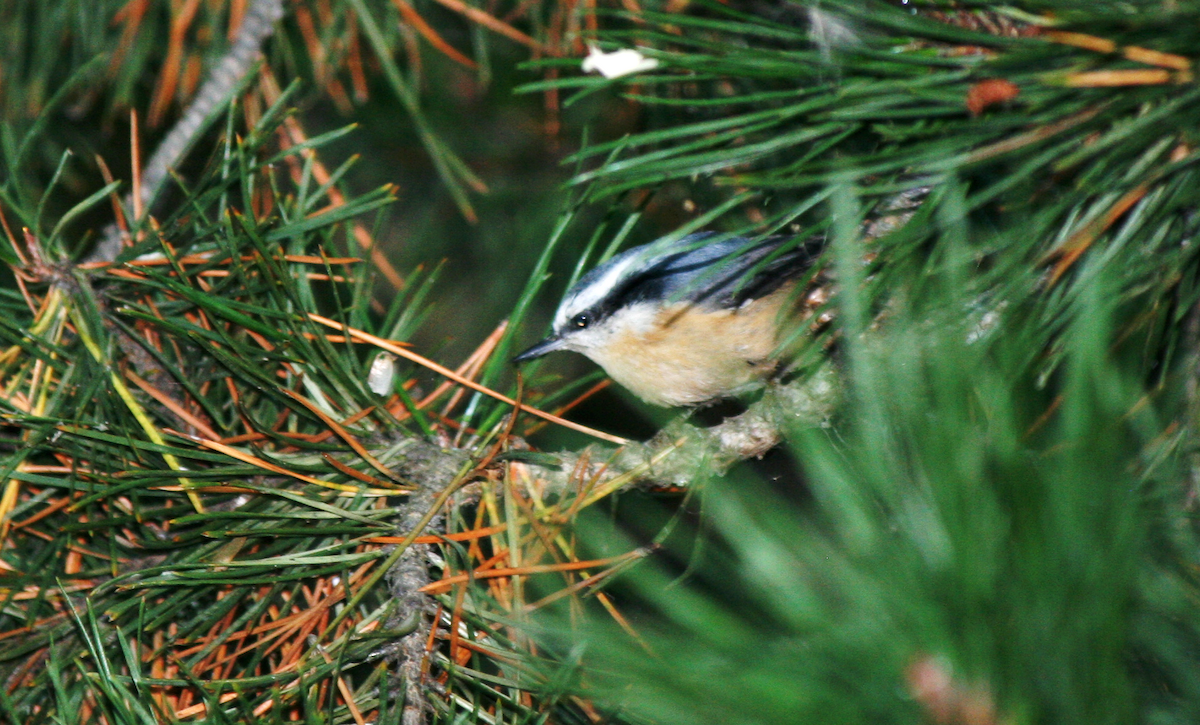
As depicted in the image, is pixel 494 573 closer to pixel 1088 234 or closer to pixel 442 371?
pixel 442 371

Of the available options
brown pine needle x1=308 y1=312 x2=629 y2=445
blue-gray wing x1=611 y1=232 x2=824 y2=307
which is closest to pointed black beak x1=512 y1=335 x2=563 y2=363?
blue-gray wing x1=611 y1=232 x2=824 y2=307

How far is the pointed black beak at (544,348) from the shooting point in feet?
4.34

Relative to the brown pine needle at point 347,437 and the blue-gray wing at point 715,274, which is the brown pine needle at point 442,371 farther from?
the blue-gray wing at point 715,274

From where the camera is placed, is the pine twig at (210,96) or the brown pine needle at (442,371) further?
the pine twig at (210,96)

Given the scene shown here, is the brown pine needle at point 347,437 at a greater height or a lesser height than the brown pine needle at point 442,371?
lesser

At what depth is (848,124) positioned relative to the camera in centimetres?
64

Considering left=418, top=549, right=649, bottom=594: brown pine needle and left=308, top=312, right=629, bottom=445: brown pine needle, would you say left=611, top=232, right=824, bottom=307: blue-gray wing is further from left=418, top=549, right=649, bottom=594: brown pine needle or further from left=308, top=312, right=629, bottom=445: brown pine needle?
left=418, top=549, right=649, bottom=594: brown pine needle

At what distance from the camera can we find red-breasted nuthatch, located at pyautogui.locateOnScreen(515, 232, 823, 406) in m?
1.24

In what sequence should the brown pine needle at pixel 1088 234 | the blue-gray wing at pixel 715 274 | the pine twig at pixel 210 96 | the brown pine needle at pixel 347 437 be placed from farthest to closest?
the blue-gray wing at pixel 715 274, the pine twig at pixel 210 96, the brown pine needle at pixel 347 437, the brown pine needle at pixel 1088 234

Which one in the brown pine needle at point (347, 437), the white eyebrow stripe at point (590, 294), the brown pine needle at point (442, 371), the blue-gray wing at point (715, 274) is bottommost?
the brown pine needle at point (347, 437)

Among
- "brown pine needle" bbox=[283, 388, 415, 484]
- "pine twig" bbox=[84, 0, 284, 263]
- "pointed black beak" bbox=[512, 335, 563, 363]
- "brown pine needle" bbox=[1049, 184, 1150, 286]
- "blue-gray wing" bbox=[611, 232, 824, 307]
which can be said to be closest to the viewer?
"brown pine needle" bbox=[1049, 184, 1150, 286]

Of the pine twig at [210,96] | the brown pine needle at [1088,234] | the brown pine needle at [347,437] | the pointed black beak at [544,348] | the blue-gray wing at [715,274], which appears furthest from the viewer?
the pointed black beak at [544,348]

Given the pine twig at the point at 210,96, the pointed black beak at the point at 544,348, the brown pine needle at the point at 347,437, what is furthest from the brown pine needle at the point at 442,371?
the pointed black beak at the point at 544,348

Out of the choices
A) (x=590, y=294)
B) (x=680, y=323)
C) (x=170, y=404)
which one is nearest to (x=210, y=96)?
(x=170, y=404)
